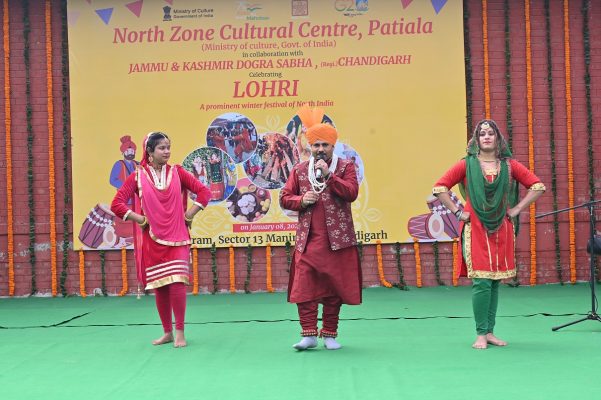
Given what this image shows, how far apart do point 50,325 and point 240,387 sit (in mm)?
3058

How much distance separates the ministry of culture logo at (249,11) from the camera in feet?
28.6

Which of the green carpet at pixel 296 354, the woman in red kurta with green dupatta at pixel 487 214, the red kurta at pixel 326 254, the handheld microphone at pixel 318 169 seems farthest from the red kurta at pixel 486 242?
the handheld microphone at pixel 318 169

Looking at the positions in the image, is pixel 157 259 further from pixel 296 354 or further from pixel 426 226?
pixel 426 226

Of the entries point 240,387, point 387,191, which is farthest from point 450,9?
point 240,387

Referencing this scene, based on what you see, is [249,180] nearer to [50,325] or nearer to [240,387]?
[50,325]

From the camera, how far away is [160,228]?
5.67 m

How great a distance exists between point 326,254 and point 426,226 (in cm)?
361

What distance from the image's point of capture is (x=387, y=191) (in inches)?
342

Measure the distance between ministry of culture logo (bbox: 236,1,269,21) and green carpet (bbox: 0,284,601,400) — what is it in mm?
2971

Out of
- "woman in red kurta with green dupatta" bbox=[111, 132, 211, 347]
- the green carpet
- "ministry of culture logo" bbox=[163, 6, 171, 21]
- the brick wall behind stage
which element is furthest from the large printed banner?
"woman in red kurta with green dupatta" bbox=[111, 132, 211, 347]

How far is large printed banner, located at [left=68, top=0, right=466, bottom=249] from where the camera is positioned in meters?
8.67

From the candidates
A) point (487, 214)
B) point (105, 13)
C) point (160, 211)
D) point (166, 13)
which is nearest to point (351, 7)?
point (166, 13)

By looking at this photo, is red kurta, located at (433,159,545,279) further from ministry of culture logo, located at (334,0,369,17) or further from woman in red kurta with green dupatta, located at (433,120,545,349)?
ministry of culture logo, located at (334,0,369,17)

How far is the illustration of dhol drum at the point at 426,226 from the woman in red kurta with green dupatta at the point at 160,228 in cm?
345
